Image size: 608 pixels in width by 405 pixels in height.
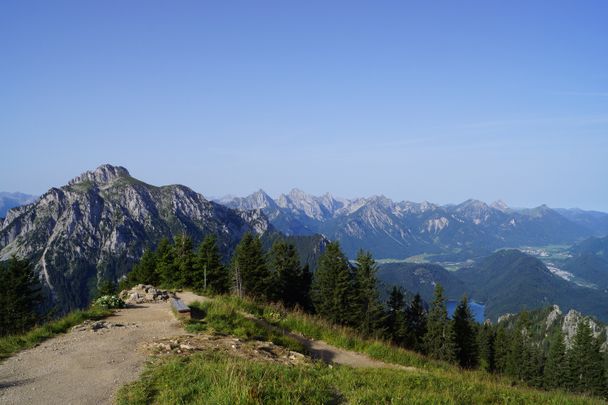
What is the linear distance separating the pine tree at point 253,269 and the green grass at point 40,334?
37.0 meters

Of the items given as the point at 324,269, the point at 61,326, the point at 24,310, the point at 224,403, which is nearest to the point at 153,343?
the point at 61,326

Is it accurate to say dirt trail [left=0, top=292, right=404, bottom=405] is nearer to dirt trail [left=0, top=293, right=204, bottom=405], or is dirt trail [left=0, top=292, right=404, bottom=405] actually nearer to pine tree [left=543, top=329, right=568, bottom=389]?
dirt trail [left=0, top=293, right=204, bottom=405]

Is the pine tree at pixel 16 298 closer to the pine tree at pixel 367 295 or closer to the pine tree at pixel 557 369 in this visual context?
the pine tree at pixel 367 295

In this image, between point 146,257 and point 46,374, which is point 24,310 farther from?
point 46,374

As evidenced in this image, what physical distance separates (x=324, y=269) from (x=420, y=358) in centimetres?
3900

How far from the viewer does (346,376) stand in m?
11.9

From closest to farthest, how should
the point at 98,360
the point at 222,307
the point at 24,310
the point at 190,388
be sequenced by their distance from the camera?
the point at 190,388 < the point at 98,360 < the point at 222,307 < the point at 24,310

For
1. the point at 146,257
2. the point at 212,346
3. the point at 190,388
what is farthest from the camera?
the point at 146,257

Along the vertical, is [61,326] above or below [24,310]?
above

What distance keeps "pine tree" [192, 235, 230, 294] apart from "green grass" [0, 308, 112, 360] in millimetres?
33799

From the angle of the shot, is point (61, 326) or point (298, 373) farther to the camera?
point (61, 326)

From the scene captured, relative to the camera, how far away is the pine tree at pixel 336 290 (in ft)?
181

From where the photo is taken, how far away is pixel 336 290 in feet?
182

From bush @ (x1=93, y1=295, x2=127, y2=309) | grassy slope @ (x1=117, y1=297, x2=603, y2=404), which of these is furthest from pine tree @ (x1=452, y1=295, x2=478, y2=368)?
grassy slope @ (x1=117, y1=297, x2=603, y2=404)
